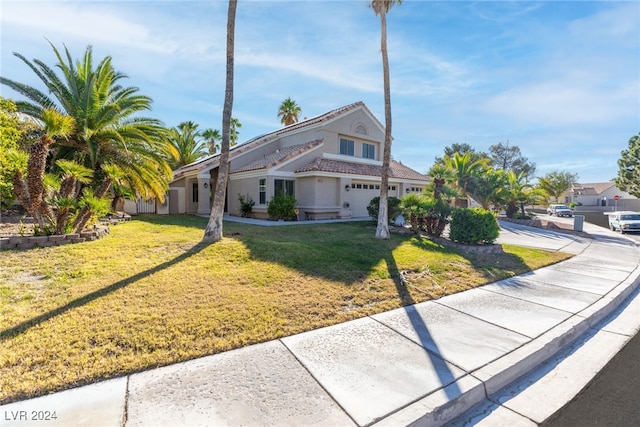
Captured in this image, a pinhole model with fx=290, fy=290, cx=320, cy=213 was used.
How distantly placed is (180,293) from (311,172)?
12864 mm

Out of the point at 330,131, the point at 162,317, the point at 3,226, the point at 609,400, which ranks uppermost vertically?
the point at 330,131

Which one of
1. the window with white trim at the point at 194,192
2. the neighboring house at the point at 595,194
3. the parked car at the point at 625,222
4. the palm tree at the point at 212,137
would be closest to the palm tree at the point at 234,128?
the palm tree at the point at 212,137

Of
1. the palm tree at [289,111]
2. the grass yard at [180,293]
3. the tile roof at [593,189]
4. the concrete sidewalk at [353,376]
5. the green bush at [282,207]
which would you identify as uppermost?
the palm tree at [289,111]

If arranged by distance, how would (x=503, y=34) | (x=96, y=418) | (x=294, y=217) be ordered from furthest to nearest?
(x=294, y=217)
(x=503, y=34)
(x=96, y=418)

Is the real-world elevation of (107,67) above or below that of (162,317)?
above

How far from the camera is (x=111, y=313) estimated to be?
464cm

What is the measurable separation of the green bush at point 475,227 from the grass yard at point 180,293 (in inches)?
47.4

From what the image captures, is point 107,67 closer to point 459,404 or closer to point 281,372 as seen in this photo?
point 281,372

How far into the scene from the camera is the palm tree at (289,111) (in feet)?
116

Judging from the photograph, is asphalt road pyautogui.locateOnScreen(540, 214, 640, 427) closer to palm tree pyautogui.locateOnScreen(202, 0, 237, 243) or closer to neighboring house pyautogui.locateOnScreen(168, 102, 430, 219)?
palm tree pyautogui.locateOnScreen(202, 0, 237, 243)

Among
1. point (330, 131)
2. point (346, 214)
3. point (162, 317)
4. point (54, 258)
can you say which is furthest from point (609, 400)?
point (330, 131)

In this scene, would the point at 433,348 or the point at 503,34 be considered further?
the point at 503,34

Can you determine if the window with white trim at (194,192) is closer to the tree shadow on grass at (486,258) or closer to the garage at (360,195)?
the garage at (360,195)

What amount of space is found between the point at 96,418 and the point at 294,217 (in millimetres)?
14887
